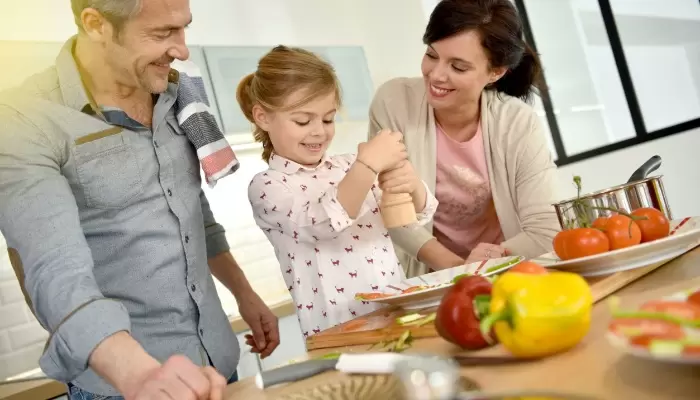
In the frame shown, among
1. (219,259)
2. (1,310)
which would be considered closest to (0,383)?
(1,310)

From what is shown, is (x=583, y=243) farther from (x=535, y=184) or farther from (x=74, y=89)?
(x=74, y=89)

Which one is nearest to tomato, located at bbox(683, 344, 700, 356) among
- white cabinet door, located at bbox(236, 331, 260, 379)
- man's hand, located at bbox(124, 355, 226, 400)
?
man's hand, located at bbox(124, 355, 226, 400)

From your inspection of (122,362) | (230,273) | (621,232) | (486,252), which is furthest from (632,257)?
(230,273)

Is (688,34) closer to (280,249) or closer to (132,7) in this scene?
(280,249)

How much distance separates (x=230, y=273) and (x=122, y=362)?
73cm

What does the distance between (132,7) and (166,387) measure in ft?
2.35

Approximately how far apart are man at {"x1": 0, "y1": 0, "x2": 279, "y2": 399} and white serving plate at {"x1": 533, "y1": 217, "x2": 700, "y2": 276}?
2.22 feet

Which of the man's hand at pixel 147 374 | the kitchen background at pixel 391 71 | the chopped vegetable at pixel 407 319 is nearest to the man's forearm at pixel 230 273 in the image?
the chopped vegetable at pixel 407 319

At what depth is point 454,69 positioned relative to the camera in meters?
1.84

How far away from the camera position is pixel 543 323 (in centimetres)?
69

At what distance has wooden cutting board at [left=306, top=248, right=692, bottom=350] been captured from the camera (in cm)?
99

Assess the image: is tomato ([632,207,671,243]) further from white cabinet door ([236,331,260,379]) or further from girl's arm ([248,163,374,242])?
white cabinet door ([236,331,260,379])

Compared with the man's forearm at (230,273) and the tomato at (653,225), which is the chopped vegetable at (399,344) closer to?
the tomato at (653,225)

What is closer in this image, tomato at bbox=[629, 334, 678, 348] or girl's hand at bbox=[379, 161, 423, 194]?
tomato at bbox=[629, 334, 678, 348]
